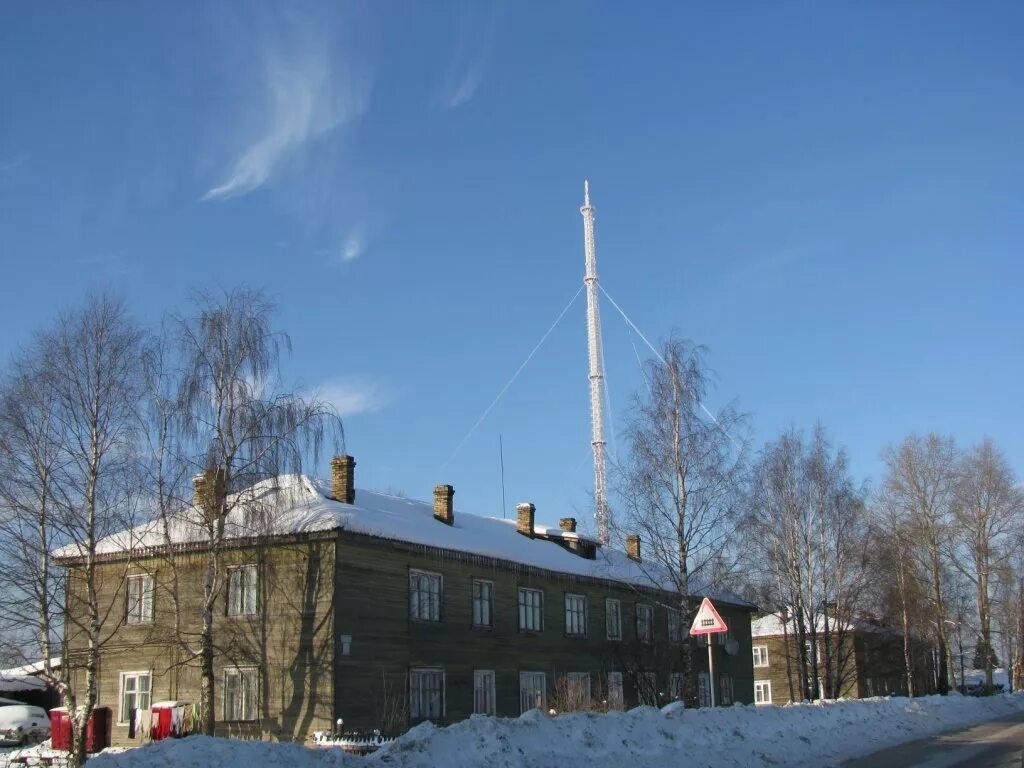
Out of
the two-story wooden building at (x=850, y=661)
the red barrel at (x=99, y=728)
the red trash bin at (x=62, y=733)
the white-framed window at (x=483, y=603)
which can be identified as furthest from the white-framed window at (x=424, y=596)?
the two-story wooden building at (x=850, y=661)

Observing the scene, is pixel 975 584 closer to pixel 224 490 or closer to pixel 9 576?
pixel 224 490

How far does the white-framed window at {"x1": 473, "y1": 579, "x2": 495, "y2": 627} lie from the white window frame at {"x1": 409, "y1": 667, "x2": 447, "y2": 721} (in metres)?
2.84

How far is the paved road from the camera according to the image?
59.7 feet

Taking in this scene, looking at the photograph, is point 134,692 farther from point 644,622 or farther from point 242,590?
point 644,622

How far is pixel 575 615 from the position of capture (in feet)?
128

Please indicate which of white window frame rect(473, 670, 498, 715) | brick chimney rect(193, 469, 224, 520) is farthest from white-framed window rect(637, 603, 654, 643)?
brick chimney rect(193, 469, 224, 520)

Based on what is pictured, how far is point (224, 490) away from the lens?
2659 centimetres

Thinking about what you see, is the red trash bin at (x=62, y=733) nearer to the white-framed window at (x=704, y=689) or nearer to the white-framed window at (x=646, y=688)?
the white-framed window at (x=646, y=688)

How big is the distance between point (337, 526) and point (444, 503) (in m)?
8.81

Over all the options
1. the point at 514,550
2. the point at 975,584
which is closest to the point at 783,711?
the point at 514,550

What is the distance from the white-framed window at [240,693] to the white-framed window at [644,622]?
18917mm

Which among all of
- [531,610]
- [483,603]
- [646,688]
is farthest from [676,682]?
[483,603]

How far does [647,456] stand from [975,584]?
31816 millimetres

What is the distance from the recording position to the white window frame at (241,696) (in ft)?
93.6
